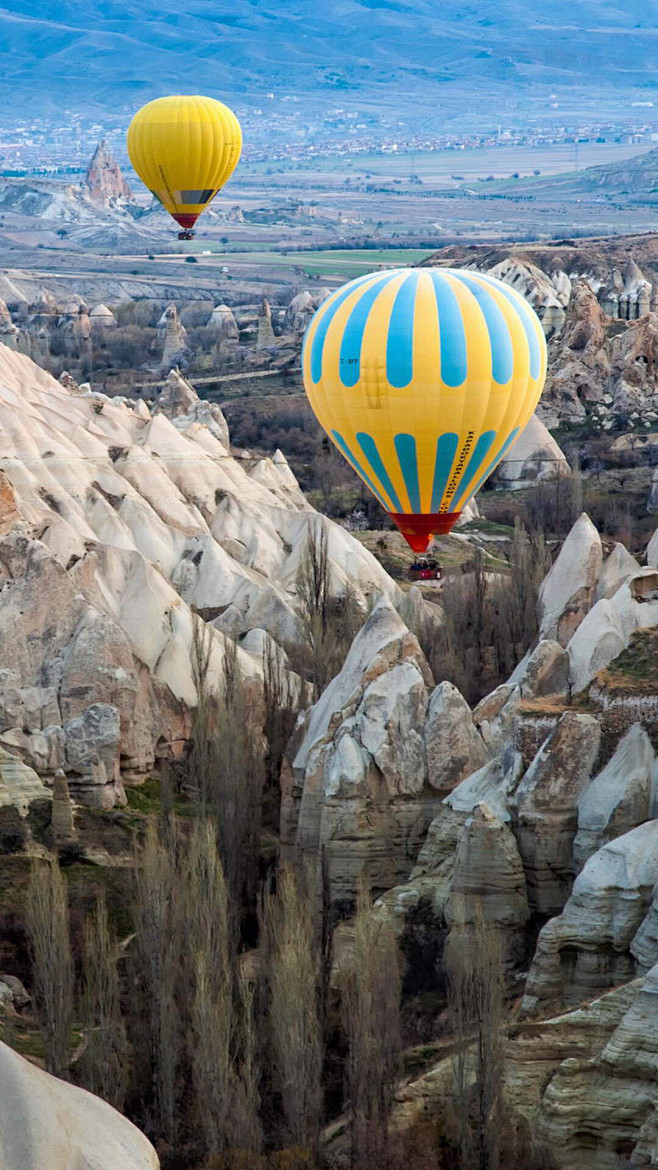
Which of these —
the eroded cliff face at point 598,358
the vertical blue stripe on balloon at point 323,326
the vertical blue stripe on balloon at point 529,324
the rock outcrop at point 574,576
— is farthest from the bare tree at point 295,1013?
the eroded cliff face at point 598,358

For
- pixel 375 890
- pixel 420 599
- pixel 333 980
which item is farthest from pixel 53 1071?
pixel 420 599

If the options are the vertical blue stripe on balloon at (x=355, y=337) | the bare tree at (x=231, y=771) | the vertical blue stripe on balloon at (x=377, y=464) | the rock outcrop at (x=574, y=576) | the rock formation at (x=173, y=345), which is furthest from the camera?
the rock formation at (x=173, y=345)

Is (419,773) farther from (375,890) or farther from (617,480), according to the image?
(617,480)

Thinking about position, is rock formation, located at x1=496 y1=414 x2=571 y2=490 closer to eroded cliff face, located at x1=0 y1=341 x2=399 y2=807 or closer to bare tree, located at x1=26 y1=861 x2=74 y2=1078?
eroded cliff face, located at x1=0 y1=341 x2=399 y2=807

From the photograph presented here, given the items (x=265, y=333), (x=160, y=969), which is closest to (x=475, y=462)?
(x=160, y=969)

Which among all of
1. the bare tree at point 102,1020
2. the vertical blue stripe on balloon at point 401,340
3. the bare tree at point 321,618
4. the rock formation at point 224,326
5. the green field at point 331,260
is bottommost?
the bare tree at point 102,1020

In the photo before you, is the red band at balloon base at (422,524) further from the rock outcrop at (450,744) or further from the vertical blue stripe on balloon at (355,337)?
the rock outcrop at (450,744)
